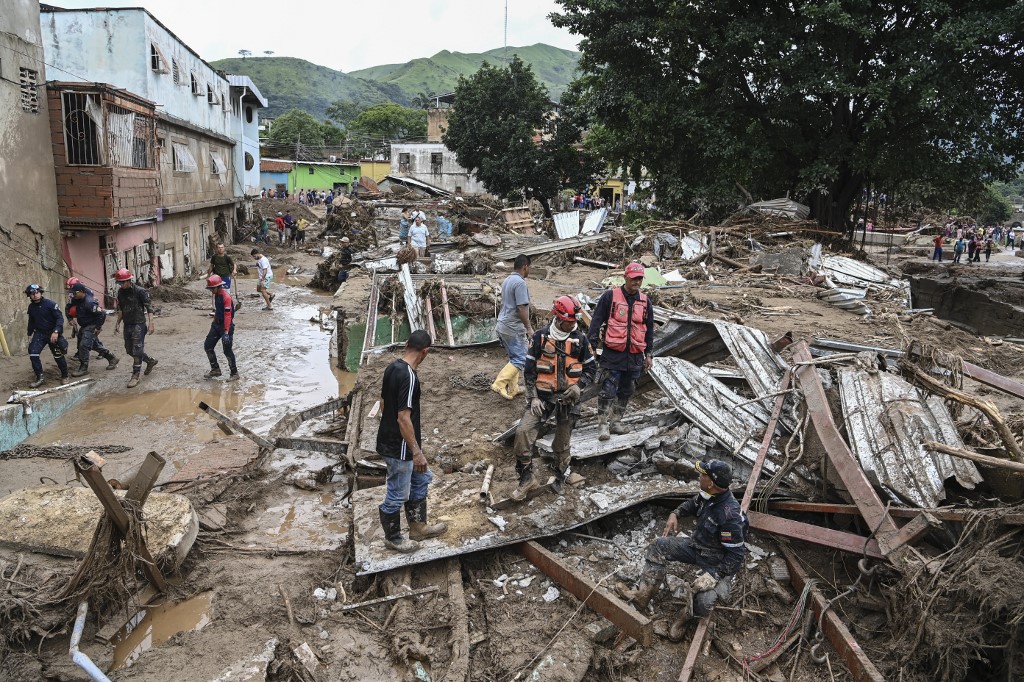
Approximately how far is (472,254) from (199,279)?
8.96 meters

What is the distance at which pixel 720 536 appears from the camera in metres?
4.09

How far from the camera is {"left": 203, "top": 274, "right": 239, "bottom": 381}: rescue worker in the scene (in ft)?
30.7

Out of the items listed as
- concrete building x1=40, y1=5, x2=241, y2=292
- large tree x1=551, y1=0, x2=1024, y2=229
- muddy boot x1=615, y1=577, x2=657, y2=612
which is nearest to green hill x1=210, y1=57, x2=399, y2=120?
concrete building x1=40, y1=5, x2=241, y2=292

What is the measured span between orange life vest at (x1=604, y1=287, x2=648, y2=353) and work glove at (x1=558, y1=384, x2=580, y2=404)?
97 cm

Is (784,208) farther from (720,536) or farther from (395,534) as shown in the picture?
(395,534)

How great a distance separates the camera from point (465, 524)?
5.05m

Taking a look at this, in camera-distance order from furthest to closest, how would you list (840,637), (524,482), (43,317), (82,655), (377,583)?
(43,317) → (524,482) → (377,583) → (840,637) → (82,655)

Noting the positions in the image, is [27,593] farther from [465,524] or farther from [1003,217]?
[1003,217]

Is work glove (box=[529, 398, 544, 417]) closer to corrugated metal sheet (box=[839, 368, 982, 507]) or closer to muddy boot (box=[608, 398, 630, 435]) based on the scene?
muddy boot (box=[608, 398, 630, 435])

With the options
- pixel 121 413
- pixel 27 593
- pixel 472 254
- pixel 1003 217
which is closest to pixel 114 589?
pixel 27 593

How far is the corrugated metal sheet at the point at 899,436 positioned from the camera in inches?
174

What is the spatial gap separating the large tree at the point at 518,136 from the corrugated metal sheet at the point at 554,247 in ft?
44.2

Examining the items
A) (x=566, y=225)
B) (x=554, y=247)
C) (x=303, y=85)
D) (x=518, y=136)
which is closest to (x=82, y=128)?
(x=554, y=247)

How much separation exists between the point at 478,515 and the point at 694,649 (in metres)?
1.92
